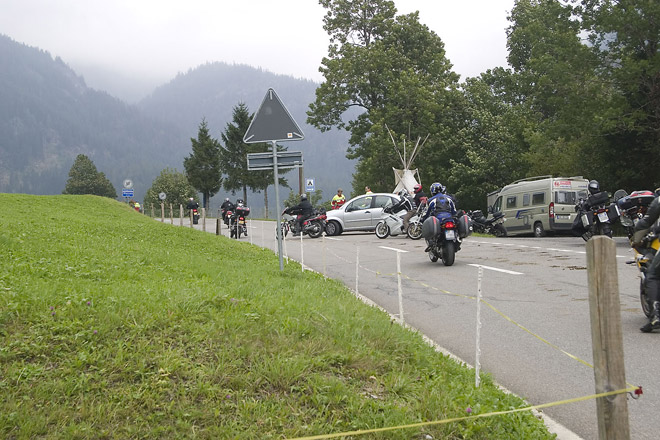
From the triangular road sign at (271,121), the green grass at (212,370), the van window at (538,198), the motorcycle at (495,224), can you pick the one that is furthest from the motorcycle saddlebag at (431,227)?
the motorcycle at (495,224)

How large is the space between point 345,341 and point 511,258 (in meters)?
10.5

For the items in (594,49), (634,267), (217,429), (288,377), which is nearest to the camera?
(217,429)

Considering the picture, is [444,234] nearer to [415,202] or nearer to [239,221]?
[415,202]

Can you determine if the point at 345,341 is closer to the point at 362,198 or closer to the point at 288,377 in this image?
the point at 288,377

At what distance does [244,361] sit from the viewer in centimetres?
426

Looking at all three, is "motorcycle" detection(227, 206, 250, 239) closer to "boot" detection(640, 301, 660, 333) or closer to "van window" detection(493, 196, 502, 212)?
"van window" detection(493, 196, 502, 212)

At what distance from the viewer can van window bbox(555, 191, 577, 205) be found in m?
23.2

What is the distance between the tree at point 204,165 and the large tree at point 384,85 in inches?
1424

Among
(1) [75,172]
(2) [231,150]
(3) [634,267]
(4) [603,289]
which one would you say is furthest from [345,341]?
(1) [75,172]

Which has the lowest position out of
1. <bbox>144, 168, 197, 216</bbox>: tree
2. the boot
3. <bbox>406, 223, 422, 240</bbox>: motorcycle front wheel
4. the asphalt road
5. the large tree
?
the asphalt road

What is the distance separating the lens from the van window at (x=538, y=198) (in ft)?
77.8

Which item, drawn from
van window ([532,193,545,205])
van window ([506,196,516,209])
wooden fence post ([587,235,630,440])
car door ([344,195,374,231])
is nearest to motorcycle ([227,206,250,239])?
car door ([344,195,374,231])

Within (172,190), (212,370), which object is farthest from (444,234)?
(172,190)

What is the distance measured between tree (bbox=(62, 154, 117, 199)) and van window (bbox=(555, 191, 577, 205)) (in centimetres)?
9693
